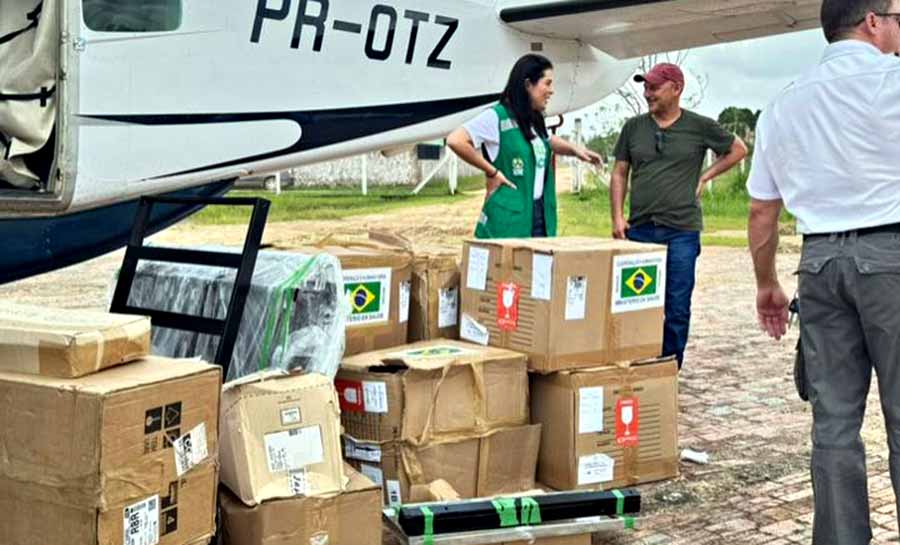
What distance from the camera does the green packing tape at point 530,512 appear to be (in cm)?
334

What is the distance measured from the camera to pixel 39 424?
2496 mm

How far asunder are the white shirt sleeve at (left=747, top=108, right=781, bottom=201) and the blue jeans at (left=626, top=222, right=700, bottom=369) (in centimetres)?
220

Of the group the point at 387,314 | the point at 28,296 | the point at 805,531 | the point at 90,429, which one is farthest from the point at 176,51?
the point at 28,296

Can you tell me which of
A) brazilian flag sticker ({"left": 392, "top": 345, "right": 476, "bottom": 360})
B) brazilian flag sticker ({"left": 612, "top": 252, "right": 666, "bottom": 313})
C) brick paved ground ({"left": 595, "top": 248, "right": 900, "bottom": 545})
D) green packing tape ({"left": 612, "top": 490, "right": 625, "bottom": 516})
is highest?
brazilian flag sticker ({"left": 612, "top": 252, "right": 666, "bottom": 313})

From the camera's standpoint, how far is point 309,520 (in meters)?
2.95

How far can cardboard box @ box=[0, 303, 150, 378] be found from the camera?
2543mm

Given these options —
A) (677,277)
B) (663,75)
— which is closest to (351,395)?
(677,277)

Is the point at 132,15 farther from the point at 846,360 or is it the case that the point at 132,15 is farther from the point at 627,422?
the point at 846,360

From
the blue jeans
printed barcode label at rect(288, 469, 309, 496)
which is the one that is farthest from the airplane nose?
printed barcode label at rect(288, 469, 309, 496)

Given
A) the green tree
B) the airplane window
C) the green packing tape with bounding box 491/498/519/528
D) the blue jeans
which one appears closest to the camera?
the green packing tape with bounding box 491/498/519/528

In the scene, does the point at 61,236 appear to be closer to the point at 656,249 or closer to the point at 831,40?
the point at 656,249

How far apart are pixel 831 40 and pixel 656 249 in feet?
4.77

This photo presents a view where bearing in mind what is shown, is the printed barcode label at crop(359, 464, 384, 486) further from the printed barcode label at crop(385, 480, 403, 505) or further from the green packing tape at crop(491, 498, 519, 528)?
the green packing tape at crop(491, 498, 519, 528)

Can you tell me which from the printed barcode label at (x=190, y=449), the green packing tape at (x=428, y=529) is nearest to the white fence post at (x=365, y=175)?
the green packing tape at (x=428, y=529)
